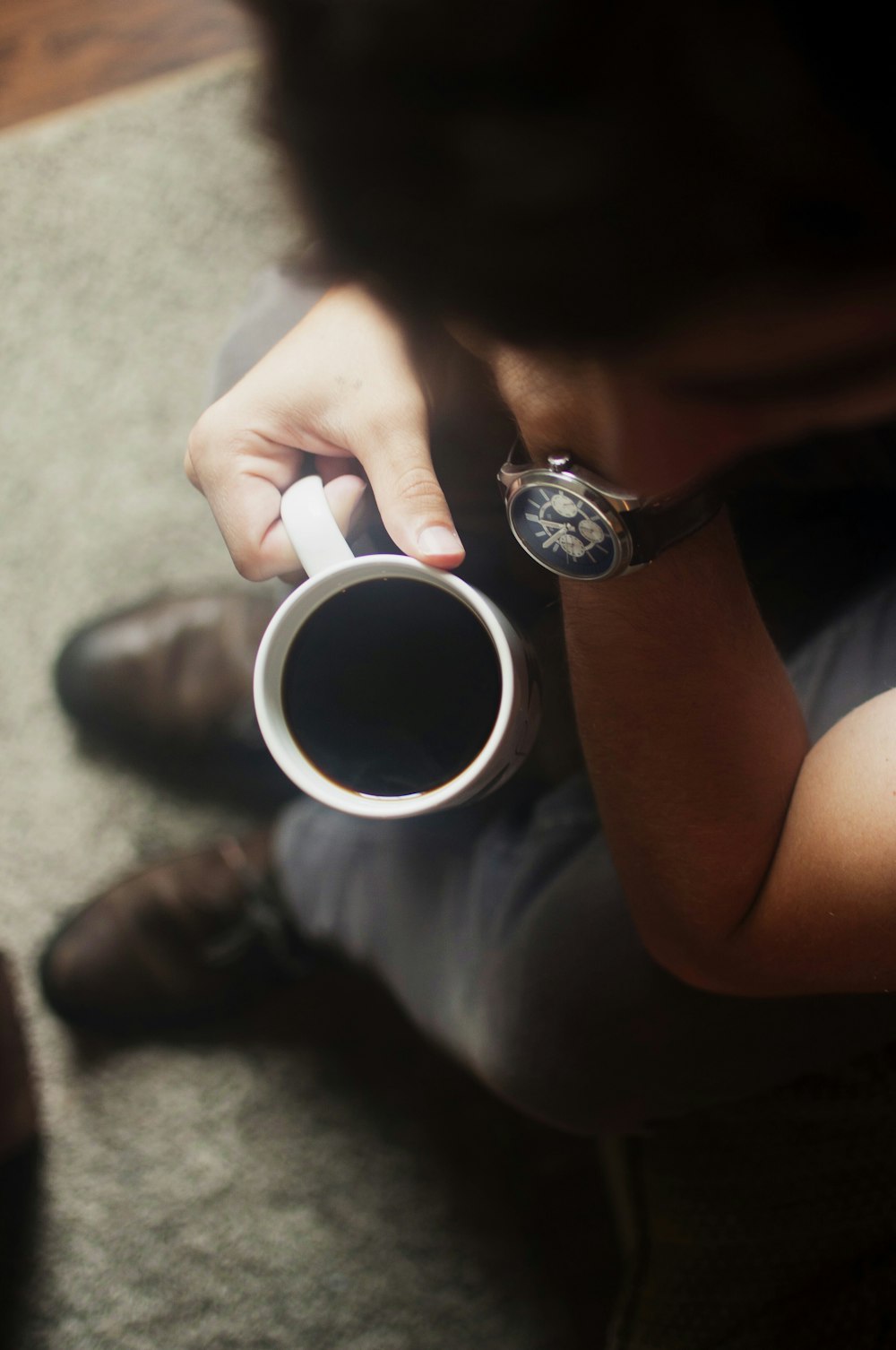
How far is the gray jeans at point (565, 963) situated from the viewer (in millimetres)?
766

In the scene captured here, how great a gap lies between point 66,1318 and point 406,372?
1212mm

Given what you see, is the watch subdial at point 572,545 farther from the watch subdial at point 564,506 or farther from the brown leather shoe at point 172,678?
the brown leather shoe at point 172,678

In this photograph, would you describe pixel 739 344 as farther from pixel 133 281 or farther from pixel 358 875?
pixel 133 281

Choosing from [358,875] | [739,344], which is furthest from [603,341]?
[358,875]

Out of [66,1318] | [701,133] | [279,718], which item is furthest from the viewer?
[66,1318]

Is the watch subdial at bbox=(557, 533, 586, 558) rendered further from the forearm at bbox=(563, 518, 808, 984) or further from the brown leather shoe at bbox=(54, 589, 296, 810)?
the brown leather shoe at bbox=(54, 589, 296, 810)

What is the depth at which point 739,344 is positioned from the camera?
352 millimetres

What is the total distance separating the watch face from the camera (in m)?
0.51

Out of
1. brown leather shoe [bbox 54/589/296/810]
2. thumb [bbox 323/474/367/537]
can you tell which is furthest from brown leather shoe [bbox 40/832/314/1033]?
thumb [bbox 323/474/367/537]

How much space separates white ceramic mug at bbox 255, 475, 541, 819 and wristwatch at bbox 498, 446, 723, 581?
5cm

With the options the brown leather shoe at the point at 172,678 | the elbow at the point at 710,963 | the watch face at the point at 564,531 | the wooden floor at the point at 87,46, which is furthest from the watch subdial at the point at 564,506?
the wooden floor at the point at 87,46

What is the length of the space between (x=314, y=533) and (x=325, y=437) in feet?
0.40

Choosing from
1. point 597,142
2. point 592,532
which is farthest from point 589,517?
point 597,142

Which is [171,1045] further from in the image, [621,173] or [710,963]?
[621,173]
